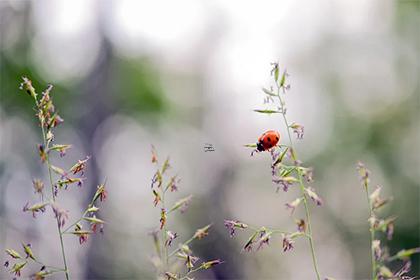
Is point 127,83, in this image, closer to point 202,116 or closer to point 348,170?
point 202,116

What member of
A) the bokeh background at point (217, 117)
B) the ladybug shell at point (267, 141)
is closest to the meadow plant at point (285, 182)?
the ladybug shell at point (267, 141)

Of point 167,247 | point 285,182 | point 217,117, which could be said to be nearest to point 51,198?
point 167,247

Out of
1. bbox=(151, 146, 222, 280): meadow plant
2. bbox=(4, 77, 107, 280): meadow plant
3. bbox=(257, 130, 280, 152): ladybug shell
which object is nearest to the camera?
bbox=(151, 146, 222, 280): meadow plant

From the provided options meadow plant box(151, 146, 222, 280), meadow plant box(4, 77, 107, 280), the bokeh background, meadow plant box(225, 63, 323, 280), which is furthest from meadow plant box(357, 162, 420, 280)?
the bokeh background

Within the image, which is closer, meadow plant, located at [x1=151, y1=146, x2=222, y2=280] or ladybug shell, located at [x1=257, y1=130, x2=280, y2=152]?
meadow plant, located at [x1=151, y1=146, x2=222, y2=280]

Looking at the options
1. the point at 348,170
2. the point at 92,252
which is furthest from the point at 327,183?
the point at 92,252

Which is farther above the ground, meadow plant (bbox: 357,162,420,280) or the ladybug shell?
the ladybug shell

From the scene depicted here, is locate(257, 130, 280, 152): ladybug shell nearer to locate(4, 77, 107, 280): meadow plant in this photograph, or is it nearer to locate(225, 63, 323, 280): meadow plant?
locate(225, 63, 323, 280): meadow plant

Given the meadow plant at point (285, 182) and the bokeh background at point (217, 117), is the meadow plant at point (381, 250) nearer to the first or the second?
the meadow plant at point (285, 182)
